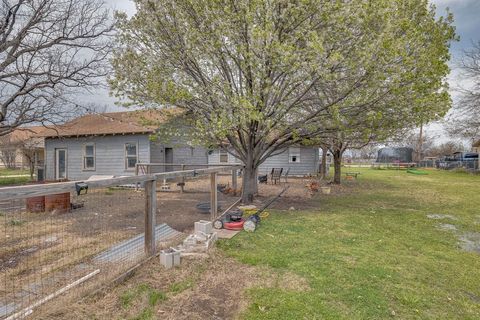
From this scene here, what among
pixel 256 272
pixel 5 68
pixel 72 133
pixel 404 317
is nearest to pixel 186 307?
pixel 256 272

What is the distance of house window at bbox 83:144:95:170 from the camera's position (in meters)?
16.9

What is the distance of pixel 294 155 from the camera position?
74.2 feet

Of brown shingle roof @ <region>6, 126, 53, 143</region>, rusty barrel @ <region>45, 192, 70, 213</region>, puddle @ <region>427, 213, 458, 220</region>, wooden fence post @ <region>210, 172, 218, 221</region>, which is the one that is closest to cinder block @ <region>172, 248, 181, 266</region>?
wooden fence post @ <region>210, 172, 218, 221</region>

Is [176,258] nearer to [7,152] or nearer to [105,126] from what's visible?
[105,126]

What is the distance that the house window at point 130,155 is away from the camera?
1588cm

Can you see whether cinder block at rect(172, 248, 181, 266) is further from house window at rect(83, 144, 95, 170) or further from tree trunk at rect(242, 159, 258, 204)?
house window at rect(83, 144, 95, 170)

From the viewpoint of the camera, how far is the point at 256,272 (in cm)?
419

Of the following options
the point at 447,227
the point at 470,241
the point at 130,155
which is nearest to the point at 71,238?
the point at 470,241

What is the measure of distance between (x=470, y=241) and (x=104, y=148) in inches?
642

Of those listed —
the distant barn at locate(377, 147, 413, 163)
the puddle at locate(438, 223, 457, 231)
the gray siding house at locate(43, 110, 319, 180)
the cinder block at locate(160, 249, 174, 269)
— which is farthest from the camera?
the distant barn at locate(377, 147, 413, 163)

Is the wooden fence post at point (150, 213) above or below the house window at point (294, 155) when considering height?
below

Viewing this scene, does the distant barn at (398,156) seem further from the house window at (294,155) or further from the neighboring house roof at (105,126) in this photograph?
the neighboring house roof at (105,126)

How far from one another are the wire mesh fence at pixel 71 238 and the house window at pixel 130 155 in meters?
6.90

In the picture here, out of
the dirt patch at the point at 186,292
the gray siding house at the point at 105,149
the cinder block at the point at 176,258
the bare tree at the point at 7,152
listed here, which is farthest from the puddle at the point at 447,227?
the bare tree at the point at 7,152
